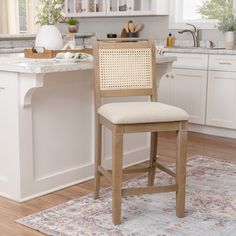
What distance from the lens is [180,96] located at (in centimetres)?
495

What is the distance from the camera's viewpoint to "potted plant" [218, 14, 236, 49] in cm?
479

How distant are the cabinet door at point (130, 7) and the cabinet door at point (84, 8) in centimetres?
14

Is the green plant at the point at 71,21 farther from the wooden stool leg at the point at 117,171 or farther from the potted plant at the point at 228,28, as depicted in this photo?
the wooden stool leg at the point at 117,171

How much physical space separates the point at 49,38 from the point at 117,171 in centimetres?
124

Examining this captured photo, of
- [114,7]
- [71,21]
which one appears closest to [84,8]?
[71,21]

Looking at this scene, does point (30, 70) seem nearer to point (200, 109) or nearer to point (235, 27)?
point (200, 109)

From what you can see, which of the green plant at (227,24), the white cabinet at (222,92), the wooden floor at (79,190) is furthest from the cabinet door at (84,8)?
the wooden floor at (79,190)

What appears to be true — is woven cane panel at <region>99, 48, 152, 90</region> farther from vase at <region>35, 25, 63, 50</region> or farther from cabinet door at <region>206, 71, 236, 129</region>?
cabinet door at <region>206, 71, 236, 129</region>

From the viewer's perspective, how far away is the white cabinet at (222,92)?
4.53 m

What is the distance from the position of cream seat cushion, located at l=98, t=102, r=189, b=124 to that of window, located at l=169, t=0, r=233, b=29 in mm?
3067

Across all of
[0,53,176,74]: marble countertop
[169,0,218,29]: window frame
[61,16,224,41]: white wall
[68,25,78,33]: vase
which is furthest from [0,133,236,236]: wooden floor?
[68,25,78,33]: vase

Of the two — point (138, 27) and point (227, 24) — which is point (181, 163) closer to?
point (227, 24)

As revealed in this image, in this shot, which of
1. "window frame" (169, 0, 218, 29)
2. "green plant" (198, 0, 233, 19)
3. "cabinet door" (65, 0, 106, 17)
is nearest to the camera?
"green plant" (198, 0, 233, 19)

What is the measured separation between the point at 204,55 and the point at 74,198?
2.44 meters
